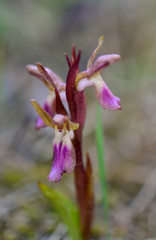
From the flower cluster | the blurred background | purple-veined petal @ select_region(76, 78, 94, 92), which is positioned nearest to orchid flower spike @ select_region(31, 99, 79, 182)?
the flower cluster

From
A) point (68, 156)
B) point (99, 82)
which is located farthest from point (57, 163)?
point (99, 82)

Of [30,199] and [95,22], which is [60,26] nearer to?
[95,22]

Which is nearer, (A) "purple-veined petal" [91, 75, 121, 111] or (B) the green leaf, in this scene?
(A) "purple-veined petal" [91, 75, 121, 111]

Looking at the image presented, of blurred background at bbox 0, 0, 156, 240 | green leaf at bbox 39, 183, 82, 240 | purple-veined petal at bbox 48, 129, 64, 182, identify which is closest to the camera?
purple-veined petal at bbox 48, 129, 64, 182

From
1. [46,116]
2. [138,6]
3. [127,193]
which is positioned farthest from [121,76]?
[46,116]

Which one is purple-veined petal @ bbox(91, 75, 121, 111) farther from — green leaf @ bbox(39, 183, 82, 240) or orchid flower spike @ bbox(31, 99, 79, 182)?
green leaf @ bbox(39, 183, 82, 240)

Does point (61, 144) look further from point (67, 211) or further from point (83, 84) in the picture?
point (67, 211)

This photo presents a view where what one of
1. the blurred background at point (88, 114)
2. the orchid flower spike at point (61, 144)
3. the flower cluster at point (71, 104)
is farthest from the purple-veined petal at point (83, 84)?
the blurred background at point (88, 114)
